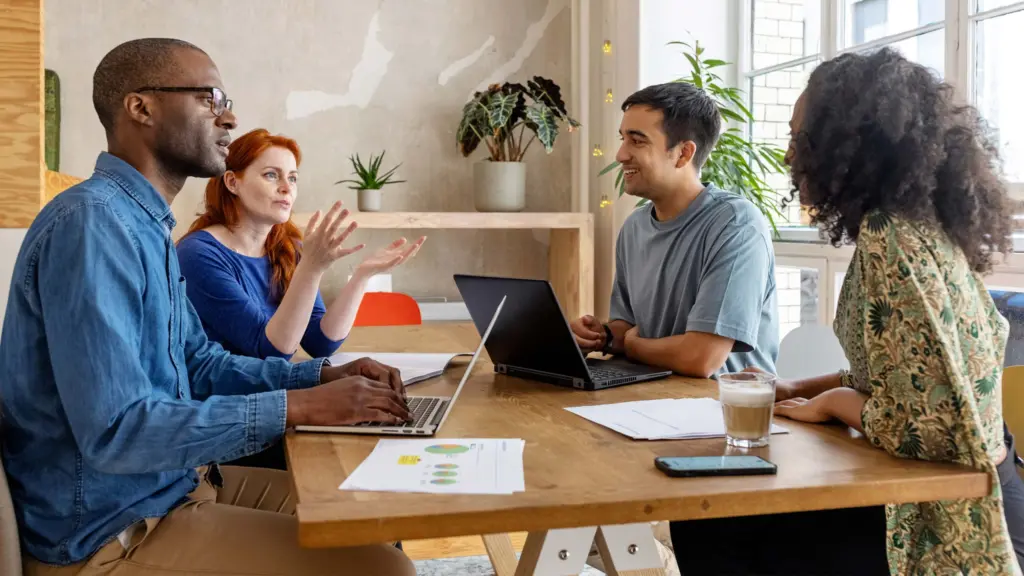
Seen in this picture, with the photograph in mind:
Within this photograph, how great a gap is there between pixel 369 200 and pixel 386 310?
2.50 ft

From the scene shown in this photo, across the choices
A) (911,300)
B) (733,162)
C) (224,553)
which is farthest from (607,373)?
(733,162)

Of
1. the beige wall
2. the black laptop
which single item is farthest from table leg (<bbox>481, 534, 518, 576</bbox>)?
the beige wall

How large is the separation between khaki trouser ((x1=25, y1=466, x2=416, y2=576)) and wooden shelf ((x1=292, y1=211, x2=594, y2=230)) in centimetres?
256

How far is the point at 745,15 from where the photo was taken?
399 centimetres

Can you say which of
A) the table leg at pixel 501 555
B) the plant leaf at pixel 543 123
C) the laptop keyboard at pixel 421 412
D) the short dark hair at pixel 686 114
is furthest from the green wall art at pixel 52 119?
the laptop keyboard at pixel 421 412

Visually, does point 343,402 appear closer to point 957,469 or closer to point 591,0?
point 957,469

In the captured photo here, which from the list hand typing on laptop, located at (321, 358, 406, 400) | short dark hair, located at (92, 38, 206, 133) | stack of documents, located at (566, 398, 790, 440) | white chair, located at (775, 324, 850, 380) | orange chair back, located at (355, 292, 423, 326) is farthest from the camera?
orange chair back, located at (355, 292, 423, 326)

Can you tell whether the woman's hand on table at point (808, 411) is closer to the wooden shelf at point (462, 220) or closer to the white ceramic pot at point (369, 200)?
the wooden shelf at point (462, 220)

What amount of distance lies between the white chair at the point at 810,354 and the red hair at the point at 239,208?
133cm

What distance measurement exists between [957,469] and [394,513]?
0.72m

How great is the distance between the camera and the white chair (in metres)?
2.32

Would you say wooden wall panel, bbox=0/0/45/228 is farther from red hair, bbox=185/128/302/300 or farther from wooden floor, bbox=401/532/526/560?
wooden floor, bbox=401/532/526/560

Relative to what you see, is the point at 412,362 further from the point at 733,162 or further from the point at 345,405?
the point at 733,162

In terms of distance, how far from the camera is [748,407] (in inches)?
48.4
